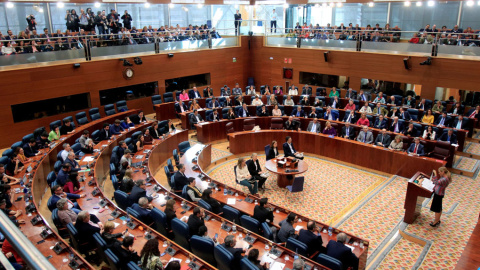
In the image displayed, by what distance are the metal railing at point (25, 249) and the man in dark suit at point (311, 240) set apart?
5.71 meters

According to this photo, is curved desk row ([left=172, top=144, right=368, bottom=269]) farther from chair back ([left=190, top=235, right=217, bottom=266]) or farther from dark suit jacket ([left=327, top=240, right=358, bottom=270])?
chair back ([left=190, top=235, right=217, bottom=266])

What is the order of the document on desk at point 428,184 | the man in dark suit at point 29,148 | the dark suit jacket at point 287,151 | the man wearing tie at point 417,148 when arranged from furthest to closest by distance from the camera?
the dark suit jacket at point 287,151
the man wearing tie at point 417,148
the man in dark suit at point 29,148
the document on desk at point 428,184

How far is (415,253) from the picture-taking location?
25.7ft

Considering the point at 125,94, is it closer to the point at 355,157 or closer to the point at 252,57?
the point at 252,57

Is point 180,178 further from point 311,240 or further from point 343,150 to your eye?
point 343,150

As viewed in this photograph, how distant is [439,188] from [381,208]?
5.77ft

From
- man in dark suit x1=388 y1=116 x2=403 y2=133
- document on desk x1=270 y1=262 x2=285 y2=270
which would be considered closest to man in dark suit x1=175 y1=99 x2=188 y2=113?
man in dark suit x1=388 y1=116 x2=403 y2=133

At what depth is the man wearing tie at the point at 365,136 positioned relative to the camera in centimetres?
1230

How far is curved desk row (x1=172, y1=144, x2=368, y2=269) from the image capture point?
6707mm

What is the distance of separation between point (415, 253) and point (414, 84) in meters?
10.4

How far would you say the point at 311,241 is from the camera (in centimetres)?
646

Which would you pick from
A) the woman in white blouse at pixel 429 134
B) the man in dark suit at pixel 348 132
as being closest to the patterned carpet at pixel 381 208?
the man in dark suit at pixel 348 132

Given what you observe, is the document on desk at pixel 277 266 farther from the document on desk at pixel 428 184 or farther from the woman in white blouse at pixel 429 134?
the woman in white blouse at pixel 429 134

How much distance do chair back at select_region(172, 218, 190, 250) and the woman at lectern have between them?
5.57 meters
